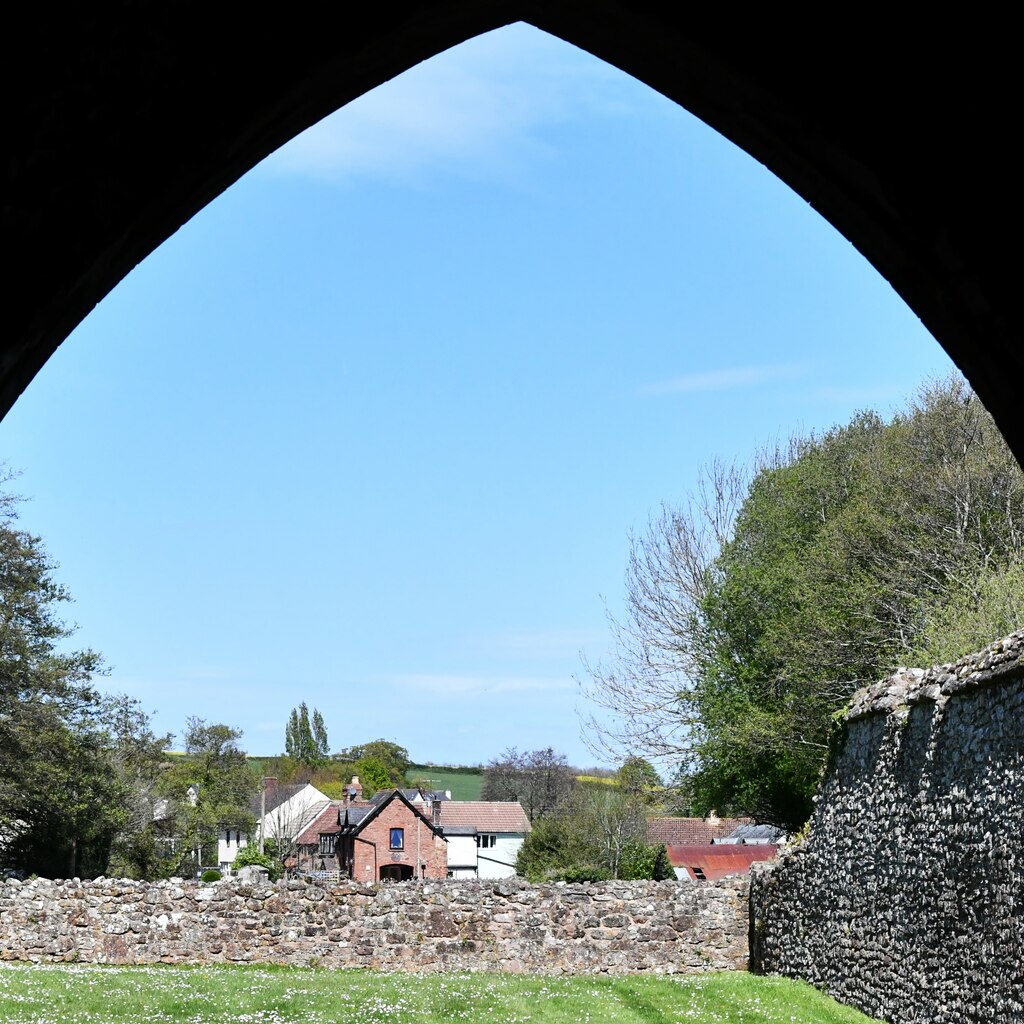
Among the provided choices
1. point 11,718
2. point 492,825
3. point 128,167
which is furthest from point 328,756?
point 128,167

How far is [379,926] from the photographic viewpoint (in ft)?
50.9

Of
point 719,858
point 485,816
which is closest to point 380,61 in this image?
point 719,858

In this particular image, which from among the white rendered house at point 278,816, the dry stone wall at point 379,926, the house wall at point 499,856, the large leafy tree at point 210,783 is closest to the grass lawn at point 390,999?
the dry stone wall at point 379,926

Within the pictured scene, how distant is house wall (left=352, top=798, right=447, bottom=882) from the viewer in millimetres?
42000

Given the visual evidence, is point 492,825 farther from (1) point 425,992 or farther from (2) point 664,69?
(2) point 664,69

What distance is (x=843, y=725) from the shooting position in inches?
489

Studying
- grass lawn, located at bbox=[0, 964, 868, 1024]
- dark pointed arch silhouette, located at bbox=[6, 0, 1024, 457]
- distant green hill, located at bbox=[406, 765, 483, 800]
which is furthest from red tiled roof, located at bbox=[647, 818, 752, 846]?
dark pointed arch silhouette, located at bbox=[6, 0, 1024, 457]

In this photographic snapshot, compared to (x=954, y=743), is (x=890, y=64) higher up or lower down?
higher up

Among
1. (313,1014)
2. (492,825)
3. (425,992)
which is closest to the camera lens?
(313,1014)

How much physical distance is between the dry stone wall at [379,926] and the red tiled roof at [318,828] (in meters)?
33.2

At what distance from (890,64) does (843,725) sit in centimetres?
1185

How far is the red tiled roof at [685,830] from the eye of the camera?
133 feet

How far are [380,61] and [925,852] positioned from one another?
9777 millimetres

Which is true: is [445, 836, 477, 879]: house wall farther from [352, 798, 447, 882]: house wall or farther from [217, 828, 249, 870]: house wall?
[217, 828, 249, 870]: house wall
